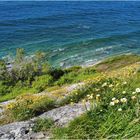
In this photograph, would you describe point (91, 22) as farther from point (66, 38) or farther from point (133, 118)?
point (133, 118)

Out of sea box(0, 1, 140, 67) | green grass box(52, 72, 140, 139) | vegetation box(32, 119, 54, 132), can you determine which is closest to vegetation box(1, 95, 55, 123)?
vegetation box(32, 119, 54, 132)

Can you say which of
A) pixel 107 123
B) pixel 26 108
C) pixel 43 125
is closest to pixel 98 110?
pixel 107 123

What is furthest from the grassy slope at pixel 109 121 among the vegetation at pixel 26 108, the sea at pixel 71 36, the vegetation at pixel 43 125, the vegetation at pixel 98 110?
the sea at pixel 71 36

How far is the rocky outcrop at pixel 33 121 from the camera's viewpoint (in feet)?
32.4

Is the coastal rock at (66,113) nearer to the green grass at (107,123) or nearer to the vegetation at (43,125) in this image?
the vegetation at (43,125)

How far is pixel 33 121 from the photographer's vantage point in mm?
10516

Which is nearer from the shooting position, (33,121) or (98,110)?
(98,110)

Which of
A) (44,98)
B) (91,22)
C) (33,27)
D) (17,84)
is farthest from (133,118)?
(91,22)

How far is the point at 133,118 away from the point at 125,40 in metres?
50.7

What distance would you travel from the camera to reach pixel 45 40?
58.8 metres

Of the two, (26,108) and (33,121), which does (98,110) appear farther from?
(26,108)

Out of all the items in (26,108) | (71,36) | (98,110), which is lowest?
(71,36)

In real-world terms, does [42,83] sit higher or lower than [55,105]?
lower

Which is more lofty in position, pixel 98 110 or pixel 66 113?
pixel 98 110
